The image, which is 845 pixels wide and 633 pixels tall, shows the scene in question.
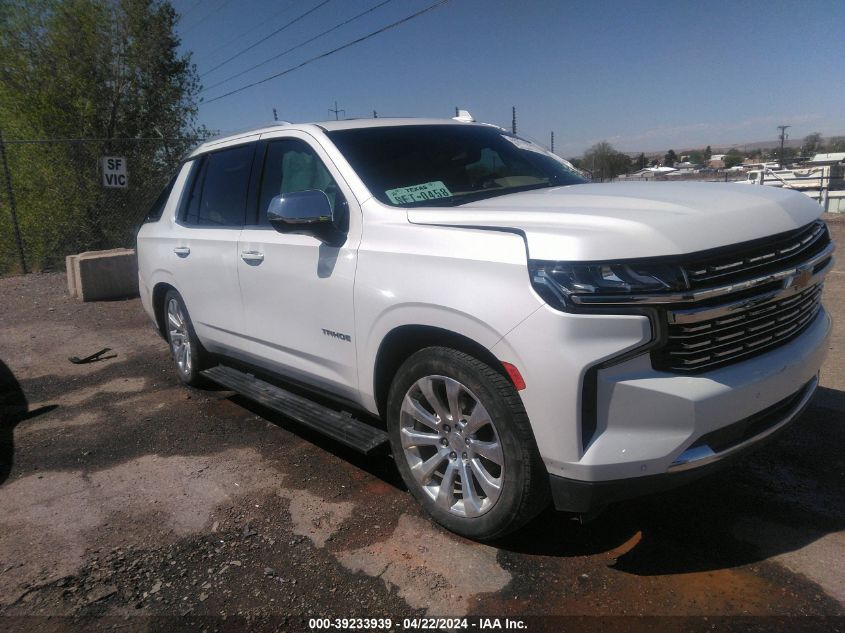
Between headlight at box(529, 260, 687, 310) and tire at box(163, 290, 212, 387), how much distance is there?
354 centimetres

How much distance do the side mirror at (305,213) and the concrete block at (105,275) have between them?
25.0 ft

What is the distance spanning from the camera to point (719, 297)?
2.42 metres

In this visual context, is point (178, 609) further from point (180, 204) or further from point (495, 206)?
point (180, 204)

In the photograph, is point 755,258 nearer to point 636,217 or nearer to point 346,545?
point 636,217

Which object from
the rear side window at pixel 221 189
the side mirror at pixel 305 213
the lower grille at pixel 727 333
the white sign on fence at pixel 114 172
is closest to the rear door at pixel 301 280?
the side mirror at pixel 305 213

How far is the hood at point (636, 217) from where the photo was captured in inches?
93.3

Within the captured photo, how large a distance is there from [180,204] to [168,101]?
50.4 feet

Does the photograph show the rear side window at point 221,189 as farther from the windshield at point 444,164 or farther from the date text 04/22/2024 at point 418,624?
the date text 04/22/2024 at point 418,624

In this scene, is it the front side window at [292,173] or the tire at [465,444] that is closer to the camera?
the tire at [465,444]

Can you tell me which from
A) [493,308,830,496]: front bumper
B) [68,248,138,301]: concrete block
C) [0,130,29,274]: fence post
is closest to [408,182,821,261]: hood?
[493,308,830,496]: front bumper

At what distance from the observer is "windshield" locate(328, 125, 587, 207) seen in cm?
350

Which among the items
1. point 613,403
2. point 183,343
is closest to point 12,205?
point 183,343

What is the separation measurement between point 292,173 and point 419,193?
95cm

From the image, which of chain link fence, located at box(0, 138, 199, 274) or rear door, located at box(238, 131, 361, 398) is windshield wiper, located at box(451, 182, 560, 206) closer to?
rear door, located at box(238, 131, 361, 398)
